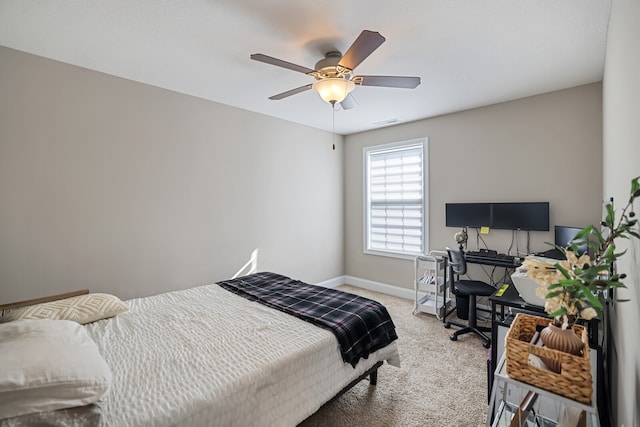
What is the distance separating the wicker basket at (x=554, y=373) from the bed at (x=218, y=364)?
0.99 metres

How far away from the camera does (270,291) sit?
2619mm

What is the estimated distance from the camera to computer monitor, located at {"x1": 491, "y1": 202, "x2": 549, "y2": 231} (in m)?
3.12

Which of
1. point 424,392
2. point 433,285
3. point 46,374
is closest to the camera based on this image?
point 46,374

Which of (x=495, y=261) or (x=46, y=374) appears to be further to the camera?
(x=495, y=261)

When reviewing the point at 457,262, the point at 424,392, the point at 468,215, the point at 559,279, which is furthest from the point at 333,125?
the point at 559,279

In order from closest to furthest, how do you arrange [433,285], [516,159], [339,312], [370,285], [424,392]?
1. [339,312]
2. [424,392]
3. [516,159]
4. [433,285]
5. [370,285]

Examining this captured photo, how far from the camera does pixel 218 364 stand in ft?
4.85

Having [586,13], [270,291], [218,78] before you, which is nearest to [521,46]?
[586,13]

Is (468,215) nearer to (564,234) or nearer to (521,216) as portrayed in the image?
(521,216)

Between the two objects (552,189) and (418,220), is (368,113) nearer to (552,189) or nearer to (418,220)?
(418,220)

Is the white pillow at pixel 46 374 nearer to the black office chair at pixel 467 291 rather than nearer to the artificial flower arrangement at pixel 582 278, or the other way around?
the artificial flower arrangement at pixel 582 278

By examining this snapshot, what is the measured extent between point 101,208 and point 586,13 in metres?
3.94

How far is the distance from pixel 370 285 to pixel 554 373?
12.7 ft

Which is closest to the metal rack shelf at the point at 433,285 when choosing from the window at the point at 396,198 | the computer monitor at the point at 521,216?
the window at the point at 396,198
